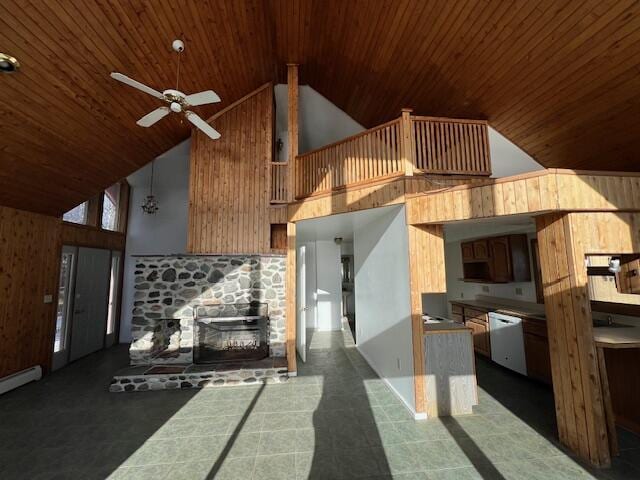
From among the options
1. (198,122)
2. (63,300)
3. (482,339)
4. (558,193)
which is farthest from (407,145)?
(63,300)

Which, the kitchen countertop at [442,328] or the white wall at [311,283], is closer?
the kitchen countertop at [442,328]

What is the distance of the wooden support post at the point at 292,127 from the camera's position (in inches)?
189

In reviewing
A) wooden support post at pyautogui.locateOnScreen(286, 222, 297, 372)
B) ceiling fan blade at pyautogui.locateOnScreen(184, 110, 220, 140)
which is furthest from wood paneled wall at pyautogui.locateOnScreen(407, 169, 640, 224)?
ceiling fan blade at pyautogui.locateOnScreen(184, 110, 220, 140)

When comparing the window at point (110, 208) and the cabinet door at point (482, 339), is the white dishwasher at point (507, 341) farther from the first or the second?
the window at point (110, 208)

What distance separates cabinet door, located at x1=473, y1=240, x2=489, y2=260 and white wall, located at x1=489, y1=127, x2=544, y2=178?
126 cm

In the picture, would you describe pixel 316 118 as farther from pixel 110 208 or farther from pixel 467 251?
pixel 110 208

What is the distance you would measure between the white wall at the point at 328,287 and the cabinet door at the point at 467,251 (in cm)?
304

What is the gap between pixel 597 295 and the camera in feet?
11.8

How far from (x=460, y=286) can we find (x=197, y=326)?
5.42 metres

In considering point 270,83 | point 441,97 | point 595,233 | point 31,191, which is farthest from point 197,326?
point 441,97

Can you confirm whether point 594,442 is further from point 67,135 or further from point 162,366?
point 67,135

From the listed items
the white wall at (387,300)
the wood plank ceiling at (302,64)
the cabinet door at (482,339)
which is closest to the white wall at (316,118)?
the wood plank ceiling at (302,64)

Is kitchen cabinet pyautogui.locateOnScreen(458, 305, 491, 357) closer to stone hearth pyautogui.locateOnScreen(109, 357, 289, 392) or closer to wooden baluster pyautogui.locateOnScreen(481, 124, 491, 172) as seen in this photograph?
wooden baluster pyautogui.locateOnScreen(481, 124, 491, 172)

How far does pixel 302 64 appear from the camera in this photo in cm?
534
